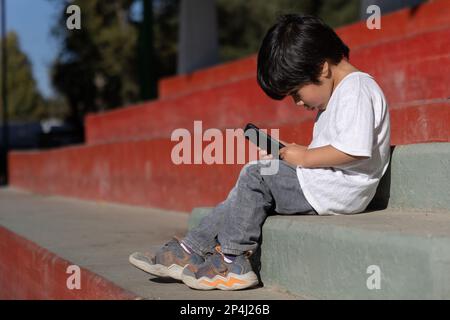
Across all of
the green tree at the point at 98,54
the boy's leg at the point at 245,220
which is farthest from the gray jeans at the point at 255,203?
the green tree at the point at 98,54

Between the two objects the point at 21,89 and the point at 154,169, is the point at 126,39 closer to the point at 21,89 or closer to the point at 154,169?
the point at 154,169

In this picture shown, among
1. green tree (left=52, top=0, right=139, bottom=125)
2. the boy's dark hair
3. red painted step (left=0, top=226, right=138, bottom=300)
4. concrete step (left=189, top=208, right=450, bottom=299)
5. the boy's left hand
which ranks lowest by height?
red painted step (left=0, top=226, right=138, bottom=300)

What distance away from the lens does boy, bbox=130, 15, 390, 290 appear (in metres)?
2.66

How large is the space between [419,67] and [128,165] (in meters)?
3.77

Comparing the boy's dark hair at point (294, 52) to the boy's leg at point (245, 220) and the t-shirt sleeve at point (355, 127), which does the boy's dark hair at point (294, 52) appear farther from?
the boy's leg at point (245, 220)

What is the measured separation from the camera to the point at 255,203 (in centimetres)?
277

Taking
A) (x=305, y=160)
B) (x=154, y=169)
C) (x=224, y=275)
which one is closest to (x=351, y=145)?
(x=305, y=160)

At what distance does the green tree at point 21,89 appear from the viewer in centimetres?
Result: 6116

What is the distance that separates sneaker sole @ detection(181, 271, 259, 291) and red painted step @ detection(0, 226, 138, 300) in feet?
0.88

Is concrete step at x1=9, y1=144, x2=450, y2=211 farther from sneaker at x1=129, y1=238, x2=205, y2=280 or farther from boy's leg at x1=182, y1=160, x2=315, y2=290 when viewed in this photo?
sneaker at x1=129, y1=238, x2=205, y2=280

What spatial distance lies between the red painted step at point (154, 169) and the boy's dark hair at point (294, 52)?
718mm

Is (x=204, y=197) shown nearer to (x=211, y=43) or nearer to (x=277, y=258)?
(x=277, y=258)

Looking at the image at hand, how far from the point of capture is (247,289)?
2793 millimetres

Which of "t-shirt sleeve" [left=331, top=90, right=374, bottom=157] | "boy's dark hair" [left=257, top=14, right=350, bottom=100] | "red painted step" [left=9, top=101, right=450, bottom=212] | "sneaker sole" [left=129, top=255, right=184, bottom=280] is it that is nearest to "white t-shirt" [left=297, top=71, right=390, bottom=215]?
"t-shirt sleeve" [left=331, top=90, right=374, bottom=157]
